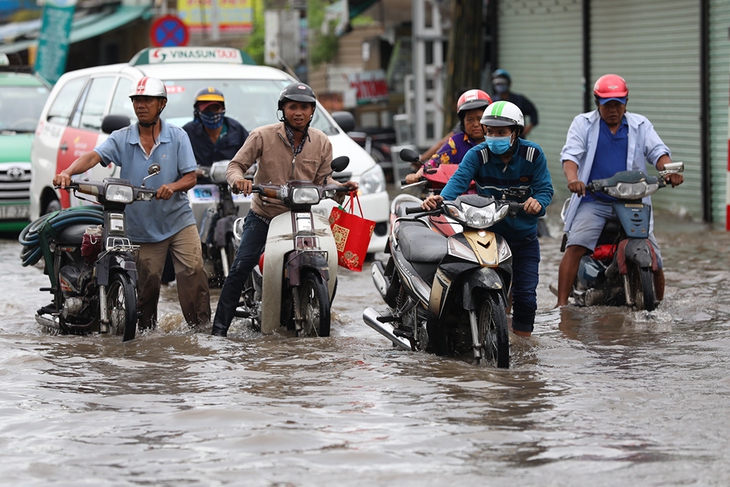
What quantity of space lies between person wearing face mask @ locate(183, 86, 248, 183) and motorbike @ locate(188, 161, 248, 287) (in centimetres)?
19

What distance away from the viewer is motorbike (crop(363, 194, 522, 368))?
6707 mm

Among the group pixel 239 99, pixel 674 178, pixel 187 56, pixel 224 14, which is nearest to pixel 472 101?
pixel 674 178

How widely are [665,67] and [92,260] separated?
32.4 feet

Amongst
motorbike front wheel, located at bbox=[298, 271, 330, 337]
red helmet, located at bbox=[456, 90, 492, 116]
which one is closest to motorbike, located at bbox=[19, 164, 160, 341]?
motorbike front wheel, located at bbox=[298, 271, 330, 337]

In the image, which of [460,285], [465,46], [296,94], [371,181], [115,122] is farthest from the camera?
[465,46]

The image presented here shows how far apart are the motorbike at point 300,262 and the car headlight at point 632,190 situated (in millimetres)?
1958

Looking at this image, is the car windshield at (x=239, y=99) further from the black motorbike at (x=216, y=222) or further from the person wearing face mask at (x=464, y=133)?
the person wearing face mask at (x=464, y=133)

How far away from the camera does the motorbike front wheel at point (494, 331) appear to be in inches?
258

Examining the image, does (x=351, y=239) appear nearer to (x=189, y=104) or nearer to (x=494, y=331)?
(x=494, y=331)

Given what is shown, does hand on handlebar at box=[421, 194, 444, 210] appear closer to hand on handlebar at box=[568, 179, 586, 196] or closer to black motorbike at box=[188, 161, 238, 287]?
hand on handlebar at box=[568, 179, 586, 196]

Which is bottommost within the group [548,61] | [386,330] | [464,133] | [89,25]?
[386,330]

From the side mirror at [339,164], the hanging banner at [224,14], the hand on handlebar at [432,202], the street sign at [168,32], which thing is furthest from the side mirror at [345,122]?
the hanging banner at [224,14]

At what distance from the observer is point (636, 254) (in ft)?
27.8

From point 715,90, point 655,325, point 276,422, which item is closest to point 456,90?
point 715,90
